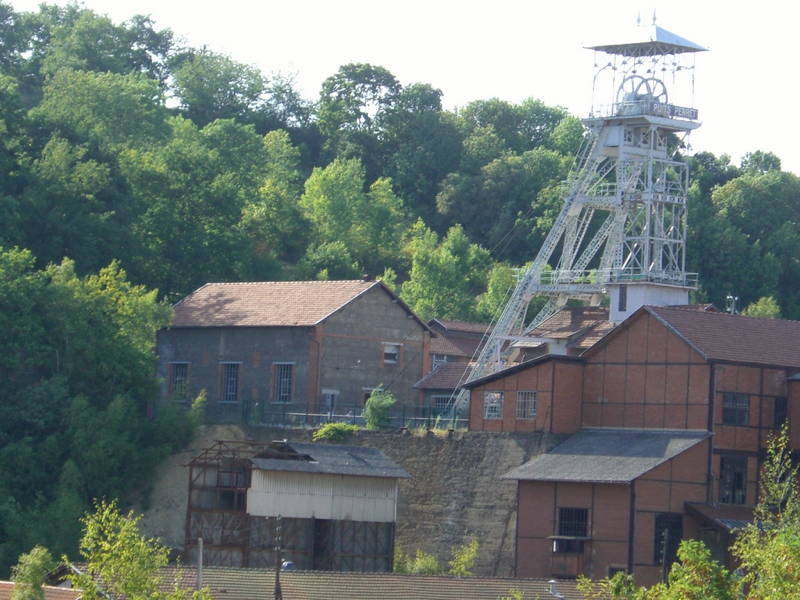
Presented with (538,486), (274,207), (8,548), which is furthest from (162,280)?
Answer: (538,486)

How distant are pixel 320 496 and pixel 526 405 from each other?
729 centimetres

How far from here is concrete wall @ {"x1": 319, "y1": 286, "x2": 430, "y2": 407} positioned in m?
67.3

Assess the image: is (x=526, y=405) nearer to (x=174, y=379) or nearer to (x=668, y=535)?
(x=668, y=535)

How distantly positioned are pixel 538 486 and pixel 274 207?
4333 cm

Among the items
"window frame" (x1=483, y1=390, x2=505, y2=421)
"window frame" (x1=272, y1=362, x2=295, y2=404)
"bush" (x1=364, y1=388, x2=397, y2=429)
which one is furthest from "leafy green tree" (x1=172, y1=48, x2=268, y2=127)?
"window frame" (x1=483, y1=390, x2=505, y2=421)

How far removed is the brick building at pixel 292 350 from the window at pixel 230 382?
0.04 meters

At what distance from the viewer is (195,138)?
339 feet

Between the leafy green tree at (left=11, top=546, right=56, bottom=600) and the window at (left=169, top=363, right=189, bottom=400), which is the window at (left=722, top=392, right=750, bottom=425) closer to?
the leafy green tree at (left=11, top=546, right=56, bottom=600)

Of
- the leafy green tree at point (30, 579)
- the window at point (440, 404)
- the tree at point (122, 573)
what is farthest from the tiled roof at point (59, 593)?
the window at point (440, 404)

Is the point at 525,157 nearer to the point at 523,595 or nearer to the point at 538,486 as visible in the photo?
the point at 538,486

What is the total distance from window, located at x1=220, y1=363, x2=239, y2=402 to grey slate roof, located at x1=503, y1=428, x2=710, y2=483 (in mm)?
15059

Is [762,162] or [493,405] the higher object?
[762,162]

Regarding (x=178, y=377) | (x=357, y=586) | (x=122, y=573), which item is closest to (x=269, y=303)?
(x=178, y=377)

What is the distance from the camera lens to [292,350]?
67.1 metres
